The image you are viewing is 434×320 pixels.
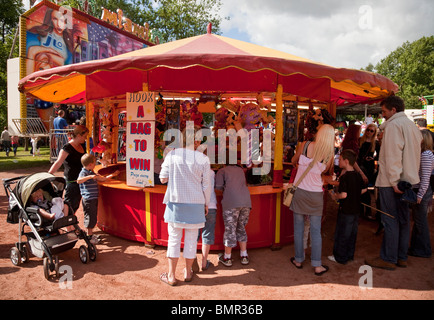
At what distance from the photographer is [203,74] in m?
5.44

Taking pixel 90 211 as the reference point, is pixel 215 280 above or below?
below

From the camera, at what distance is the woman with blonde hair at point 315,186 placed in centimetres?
389

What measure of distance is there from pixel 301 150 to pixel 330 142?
440 mm

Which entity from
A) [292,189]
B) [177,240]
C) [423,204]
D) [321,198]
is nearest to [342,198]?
[321,198]

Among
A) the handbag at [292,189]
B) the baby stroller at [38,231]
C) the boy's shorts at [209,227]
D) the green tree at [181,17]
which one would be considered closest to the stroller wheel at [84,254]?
the baby stroller at [38,231]

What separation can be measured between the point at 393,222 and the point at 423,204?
2.61ft

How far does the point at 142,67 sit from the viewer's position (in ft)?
12.8

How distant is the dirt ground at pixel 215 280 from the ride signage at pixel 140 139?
44.5 inches

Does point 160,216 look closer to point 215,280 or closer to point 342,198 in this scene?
point 215,280

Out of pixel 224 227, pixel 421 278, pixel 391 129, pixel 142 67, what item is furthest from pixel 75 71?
pixel 421 278

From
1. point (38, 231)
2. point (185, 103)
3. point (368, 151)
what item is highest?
point (185, 103)

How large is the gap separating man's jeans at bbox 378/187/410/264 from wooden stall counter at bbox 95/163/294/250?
1376 millimetres

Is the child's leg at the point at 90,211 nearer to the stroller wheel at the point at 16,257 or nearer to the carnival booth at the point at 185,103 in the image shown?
the carnival booth at the point at 185,103

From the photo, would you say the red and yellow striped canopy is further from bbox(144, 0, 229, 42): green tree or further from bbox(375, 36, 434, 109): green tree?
bbox(375, 36, 434, 109): green tree
